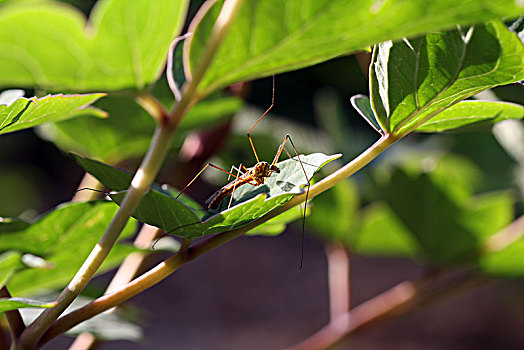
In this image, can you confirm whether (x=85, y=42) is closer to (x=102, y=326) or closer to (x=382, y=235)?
(x=102, y=326)

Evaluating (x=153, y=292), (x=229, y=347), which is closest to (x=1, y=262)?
(x=229, y=347)

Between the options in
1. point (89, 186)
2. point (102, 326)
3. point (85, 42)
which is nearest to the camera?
point (85, 42)

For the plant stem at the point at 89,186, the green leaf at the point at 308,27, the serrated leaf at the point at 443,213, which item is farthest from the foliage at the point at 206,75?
the serrated leaf at the point at 443,213

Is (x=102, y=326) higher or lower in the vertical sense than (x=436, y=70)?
lower

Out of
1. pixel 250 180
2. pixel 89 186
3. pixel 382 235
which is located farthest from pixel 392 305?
pixel 89 186

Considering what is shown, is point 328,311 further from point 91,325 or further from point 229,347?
point 91,325

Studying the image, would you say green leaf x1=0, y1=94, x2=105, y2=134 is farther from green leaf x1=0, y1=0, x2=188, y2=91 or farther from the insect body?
the insect body
